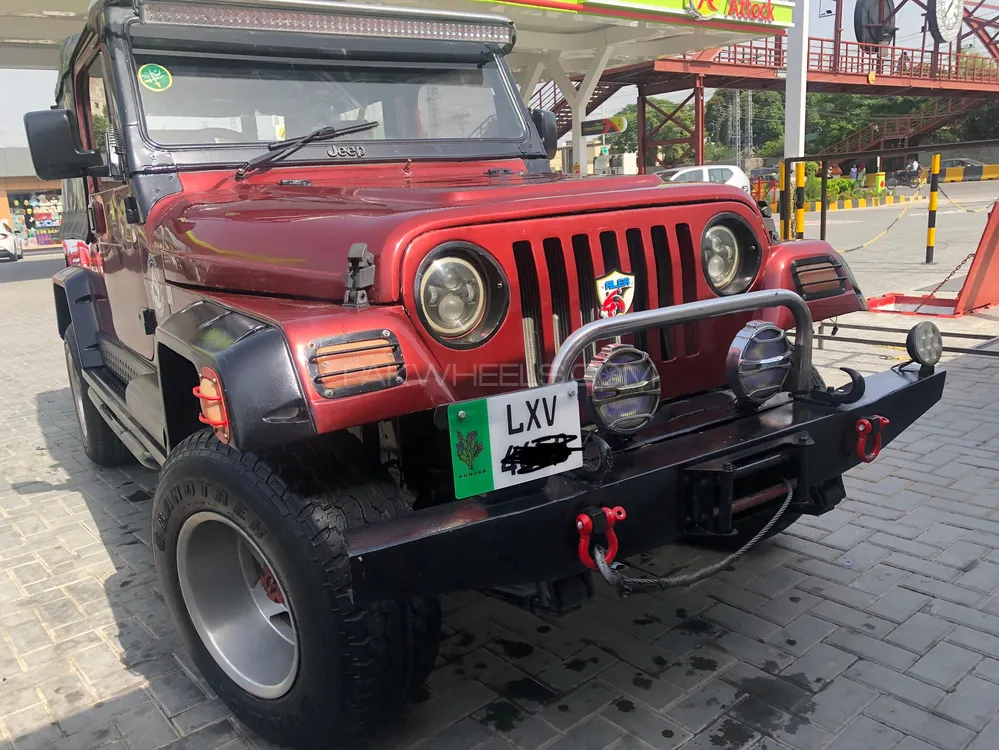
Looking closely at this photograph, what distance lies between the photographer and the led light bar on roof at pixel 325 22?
3.12m

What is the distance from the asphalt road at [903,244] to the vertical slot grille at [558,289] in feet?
26.5

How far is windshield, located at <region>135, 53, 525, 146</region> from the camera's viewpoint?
3.18m

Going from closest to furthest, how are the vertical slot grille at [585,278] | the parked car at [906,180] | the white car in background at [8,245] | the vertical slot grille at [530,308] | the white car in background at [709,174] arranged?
the vertical slot grille at [530,308], the vertical slot grille at [585,278], the white car in background at [709,174], the white car in background at [8,245], the parked car at [906,180]

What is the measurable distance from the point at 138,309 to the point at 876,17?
3050 cm

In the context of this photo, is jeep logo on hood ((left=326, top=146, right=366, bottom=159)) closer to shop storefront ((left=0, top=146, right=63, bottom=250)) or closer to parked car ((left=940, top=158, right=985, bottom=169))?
shop storefront ((left=0, top=146, right=63, bottom=250))

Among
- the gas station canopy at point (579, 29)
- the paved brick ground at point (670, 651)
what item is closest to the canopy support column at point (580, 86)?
the gas station canopy at point (579, 29)

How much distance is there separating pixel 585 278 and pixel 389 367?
2.40ft

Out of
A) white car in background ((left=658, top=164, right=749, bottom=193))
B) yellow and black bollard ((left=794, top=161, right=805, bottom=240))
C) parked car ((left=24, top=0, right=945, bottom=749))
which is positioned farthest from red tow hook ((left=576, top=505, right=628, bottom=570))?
white car in background ((left=658, top=164, right=749, bottom=193))

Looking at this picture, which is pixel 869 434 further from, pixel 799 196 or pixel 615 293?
pixel 799 196

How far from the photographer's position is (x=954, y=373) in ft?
19.7

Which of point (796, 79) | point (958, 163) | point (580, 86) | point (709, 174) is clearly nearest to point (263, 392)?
point (580, 86)

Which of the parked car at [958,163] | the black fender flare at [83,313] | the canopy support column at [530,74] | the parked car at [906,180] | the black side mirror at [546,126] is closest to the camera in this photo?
the black side mirror at [546,126]

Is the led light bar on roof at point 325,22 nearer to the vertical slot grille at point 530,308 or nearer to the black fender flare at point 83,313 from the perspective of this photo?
the vertical slot grille at point 530,308

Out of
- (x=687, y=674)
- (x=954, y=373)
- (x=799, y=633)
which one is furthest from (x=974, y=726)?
(x=954, y=373)
